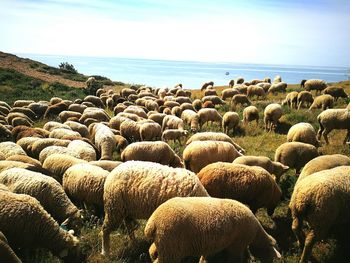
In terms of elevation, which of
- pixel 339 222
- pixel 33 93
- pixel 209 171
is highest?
pixel 209 171

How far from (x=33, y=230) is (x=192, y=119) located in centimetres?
1356

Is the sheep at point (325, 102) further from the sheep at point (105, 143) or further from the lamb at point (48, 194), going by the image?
the lamb at point (48, 194)

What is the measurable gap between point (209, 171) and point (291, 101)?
56.9 ft

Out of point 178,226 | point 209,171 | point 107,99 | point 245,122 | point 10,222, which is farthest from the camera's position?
point 107,99

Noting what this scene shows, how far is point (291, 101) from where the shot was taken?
23016mm

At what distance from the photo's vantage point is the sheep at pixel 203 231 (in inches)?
189

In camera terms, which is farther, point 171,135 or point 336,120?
point 171,135

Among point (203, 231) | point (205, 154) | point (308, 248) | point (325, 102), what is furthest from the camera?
point (325, 102)

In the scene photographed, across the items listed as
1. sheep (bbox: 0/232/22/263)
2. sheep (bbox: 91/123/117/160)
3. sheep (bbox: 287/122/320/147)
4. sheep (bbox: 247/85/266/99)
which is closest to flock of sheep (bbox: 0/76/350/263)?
sheep (bbox: 0/232/22/263)

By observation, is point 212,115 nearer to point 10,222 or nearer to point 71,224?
point 71,224

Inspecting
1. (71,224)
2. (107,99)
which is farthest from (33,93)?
(71,224)

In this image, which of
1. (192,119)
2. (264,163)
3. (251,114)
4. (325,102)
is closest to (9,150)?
(264,163)

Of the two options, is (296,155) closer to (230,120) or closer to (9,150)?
(230,120)

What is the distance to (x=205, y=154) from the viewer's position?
988 cm
